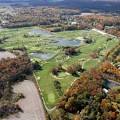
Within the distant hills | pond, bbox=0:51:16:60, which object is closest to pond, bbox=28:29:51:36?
pond, bbox=0:51:16:60

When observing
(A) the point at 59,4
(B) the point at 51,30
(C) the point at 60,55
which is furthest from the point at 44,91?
(A) the point at 59,4

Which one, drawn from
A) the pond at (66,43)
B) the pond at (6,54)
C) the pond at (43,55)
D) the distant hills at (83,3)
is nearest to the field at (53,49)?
the pond at (43,55)

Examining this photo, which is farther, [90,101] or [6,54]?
[6,54]

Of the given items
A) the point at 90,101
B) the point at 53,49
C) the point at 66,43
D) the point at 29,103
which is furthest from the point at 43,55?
the point at 90,101

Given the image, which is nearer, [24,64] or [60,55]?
[24,64]

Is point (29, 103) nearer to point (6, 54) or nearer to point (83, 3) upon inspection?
point (6, 54)

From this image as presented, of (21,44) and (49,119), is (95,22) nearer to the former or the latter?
(21,44)

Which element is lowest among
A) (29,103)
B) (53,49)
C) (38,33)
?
(38,33)
